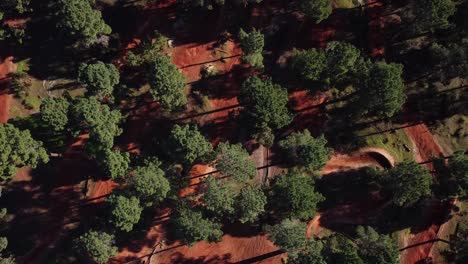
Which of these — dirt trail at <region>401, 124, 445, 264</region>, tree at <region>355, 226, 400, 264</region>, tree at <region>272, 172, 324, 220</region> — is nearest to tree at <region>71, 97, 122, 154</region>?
tree at <region>272, 172, 324, 220</region>

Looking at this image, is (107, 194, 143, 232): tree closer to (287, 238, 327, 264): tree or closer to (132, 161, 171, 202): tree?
(132, 161, 171, 202): tree

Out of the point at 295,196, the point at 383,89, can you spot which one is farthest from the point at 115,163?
the point at 383,89

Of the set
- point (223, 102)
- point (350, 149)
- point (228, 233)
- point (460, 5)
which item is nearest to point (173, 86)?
point (223, 102)

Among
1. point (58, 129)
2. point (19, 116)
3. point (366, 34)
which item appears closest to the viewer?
point (58, 129)

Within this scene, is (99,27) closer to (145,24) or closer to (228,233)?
(145,24)

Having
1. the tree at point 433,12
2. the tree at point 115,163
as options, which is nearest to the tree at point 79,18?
the tree at point 115,163

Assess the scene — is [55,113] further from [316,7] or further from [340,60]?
[340,60]
